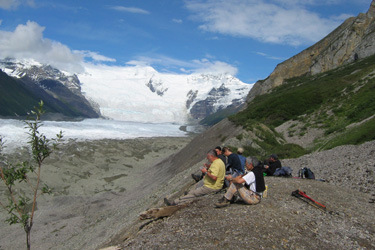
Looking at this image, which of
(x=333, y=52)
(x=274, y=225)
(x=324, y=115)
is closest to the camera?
(x=274, y=225)

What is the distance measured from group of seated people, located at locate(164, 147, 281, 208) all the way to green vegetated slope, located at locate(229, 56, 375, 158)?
11.8 meters

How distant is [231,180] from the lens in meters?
9.50

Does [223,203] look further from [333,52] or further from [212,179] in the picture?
[333,52]

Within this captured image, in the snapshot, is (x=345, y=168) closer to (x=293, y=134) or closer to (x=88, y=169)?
(x=293, y=134)

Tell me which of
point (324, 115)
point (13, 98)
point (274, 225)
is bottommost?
point (274, 225)

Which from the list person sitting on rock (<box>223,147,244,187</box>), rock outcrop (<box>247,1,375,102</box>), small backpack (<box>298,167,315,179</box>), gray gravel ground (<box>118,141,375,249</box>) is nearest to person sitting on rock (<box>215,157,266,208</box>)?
gray gravel ground (<box>118,141,375,249</box>)

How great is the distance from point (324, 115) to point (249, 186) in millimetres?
27999

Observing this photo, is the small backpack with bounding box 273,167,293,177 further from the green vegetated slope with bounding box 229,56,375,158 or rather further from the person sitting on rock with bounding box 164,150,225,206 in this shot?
the green vegetated slope with bounding box 229,56,375,158

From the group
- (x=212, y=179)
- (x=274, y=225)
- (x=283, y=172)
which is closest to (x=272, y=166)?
(x=283, y=172)

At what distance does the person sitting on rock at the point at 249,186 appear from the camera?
896 centimetres

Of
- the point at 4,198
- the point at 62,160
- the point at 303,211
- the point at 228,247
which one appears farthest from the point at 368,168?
the point at 62,160

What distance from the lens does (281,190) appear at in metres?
10.8

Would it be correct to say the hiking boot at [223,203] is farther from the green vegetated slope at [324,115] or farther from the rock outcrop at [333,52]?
the rock outcrop at [333,52]

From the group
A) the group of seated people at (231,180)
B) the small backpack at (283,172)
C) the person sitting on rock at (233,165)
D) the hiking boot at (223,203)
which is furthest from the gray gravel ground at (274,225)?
the small backpack at (283,172)
